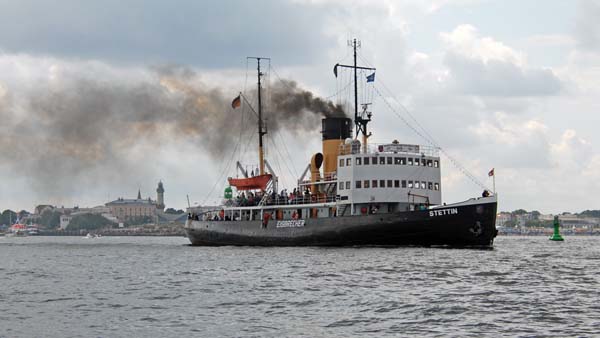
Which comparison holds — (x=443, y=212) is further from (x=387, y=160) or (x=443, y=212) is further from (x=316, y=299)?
(x=316, y=299)

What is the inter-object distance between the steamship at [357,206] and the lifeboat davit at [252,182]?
0.31ft

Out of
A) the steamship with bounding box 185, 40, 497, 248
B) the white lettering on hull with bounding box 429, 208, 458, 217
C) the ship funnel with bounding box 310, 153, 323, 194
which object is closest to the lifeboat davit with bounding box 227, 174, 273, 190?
the steamship with bounding box 185, 40, 497, 248

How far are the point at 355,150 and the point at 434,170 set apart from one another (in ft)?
21.5

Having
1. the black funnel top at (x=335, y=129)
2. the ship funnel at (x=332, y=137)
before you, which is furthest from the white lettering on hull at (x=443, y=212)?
the black funnel top at (x=335, y=129)

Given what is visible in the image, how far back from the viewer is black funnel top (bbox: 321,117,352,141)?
246 ft

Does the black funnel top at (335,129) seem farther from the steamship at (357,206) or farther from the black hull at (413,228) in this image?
the black hull at (413,228)

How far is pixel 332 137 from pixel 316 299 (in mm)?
41316

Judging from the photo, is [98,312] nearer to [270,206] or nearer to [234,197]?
[270,206]

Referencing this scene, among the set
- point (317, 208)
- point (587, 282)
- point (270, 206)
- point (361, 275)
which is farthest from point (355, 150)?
point (587, 282)

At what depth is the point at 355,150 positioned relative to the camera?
7062 centimetres

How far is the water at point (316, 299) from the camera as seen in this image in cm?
2794

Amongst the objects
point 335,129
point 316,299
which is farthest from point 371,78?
point 316,299

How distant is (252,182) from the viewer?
83750 mm

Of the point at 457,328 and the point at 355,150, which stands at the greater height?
the point at 355,150
